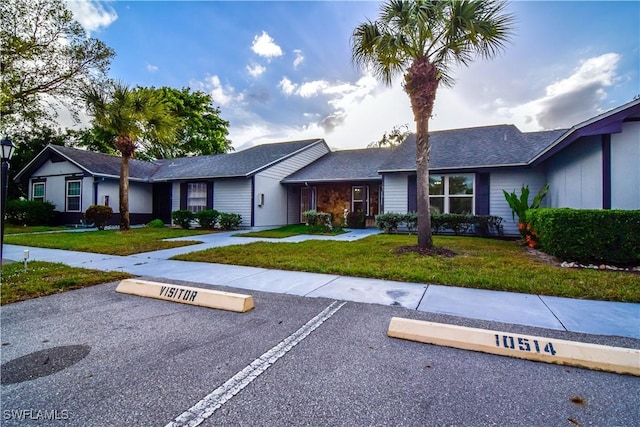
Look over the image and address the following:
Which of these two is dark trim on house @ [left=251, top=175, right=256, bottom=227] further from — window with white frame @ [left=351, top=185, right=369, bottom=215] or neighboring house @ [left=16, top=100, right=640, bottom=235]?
window with white frame @ [left=351, top=185, right=369, bottom=215]

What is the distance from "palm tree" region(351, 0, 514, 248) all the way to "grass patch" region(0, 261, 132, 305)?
746 centimetres

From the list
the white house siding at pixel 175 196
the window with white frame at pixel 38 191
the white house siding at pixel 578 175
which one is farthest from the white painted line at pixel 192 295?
the window with white frame at pixel 38 191

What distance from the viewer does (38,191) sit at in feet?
62.1

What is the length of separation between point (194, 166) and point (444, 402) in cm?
2003

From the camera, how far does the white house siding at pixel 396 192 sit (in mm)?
13531

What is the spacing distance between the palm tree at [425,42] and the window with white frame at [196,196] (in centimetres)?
1191

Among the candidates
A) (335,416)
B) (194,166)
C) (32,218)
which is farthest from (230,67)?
(335,416)

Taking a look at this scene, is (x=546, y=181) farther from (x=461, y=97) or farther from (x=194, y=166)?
(x=194, y=166)

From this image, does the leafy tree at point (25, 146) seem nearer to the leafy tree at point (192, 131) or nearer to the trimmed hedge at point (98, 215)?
the leafy tree at point (192, 131)

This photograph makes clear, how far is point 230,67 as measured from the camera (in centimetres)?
1644

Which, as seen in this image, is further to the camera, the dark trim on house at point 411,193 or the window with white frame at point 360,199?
the window with white frame at point 360,199

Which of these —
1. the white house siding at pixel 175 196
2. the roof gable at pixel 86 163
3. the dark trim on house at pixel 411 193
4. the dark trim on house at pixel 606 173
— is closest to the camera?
the dark trim on house at pixel 606 173

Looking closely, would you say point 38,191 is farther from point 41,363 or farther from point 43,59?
point 41,363

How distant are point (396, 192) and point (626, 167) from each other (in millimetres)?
7791
